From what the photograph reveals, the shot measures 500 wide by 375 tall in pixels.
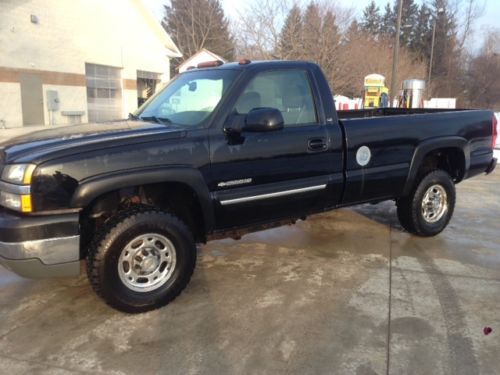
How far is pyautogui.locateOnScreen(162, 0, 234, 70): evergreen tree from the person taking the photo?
45719mm

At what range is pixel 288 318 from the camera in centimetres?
365

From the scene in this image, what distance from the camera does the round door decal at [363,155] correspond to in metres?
4.66

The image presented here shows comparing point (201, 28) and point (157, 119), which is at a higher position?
point (201, 28)

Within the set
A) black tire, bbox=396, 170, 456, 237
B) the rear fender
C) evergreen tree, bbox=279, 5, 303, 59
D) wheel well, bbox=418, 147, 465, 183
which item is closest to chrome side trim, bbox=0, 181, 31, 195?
the rear fender

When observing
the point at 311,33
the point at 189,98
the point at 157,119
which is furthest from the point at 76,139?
the point at 311,33

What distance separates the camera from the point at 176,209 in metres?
4.11

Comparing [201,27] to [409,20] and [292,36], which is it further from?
[409,20]

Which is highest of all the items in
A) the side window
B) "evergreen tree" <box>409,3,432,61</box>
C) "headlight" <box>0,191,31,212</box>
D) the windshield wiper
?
"evergreen tree" <box>409,3,432,61</box>

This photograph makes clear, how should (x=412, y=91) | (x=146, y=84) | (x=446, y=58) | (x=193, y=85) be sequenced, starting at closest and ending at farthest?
1. (x=193, y=85)
2. (x=412, y=91)
3. (x=146, y=84)
4. (x=446, y=58)

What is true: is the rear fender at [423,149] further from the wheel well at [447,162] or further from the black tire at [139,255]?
the black tire at [139,255]

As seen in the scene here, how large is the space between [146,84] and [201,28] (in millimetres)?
20868

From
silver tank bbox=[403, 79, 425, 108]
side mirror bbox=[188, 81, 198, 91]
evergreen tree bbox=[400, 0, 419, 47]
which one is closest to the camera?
side mirror bbox=[188, 81, 198, 91]

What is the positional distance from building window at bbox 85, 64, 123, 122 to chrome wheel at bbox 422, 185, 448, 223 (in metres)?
18.5

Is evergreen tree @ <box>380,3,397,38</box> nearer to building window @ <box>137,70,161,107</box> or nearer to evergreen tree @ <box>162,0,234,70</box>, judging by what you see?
evergreen tree @ <box>162,0,234,70</box>
